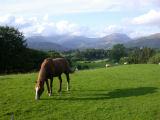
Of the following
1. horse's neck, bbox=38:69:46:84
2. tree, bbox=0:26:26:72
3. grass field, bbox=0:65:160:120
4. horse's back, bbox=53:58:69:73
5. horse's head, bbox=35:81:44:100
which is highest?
tree, bbox=0:26:26:72

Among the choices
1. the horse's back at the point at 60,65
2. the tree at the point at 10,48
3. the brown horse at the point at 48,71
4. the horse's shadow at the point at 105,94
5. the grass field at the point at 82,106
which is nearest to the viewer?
the grass field at the point at 82,106

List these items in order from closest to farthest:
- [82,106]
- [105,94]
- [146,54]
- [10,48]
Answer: [82,106]
[105,94]
[10,48]
[146,54]

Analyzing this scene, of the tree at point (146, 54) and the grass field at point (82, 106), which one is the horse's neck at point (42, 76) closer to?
the grass field at point (82, 106)

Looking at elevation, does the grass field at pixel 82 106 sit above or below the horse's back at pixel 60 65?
below

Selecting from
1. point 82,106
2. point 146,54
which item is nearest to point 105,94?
point 82,106

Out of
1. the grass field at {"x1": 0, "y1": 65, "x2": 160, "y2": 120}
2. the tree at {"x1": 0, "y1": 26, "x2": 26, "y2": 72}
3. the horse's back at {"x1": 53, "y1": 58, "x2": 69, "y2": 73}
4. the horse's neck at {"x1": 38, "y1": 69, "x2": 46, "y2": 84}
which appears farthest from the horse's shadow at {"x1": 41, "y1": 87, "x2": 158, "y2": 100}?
the tree at {"x1": 0, "y1": 26, "x2": 26, "y2": 72}

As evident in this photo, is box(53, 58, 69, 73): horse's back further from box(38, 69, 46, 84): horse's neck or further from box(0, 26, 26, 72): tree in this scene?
box(0, 26, 26, 72): tree

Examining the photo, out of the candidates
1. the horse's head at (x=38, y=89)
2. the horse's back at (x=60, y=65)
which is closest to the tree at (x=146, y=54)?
the horse's back at (x=60, y=65)

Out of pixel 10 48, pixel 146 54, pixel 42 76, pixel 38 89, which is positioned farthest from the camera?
pixel 146 54

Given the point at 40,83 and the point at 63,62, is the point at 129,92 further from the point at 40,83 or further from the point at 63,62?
the point at 40,83

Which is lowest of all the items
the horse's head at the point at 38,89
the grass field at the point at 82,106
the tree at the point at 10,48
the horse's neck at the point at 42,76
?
the grass field at the point at 82,106

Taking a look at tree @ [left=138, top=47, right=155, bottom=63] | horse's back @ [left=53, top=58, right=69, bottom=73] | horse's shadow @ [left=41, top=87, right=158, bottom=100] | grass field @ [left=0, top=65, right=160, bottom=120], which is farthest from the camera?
tree @ [left=138, top=47, right=155, bottom=63]

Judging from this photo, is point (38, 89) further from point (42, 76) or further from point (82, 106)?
point (82, 106)

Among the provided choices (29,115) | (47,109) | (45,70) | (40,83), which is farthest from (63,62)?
(29,115)
